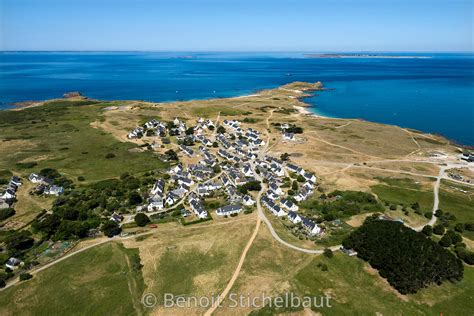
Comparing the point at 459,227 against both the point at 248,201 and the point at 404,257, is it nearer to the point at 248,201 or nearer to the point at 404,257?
the point at 404,257

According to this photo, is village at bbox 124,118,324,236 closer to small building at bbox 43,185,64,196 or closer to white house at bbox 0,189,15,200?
small building at bbox 43,185,64,196

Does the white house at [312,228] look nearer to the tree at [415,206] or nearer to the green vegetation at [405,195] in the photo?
the green vegetation at [405,195]

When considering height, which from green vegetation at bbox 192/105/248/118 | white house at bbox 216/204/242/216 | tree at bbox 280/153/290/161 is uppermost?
green vegetation at bbox 192/105/248/118

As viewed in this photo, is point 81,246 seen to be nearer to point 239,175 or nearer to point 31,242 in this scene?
point 31,242

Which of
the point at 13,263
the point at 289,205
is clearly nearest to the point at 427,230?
the point at 289,205

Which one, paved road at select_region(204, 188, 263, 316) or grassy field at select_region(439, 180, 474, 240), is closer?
paved road at select_region(204, 188, 263, 316)

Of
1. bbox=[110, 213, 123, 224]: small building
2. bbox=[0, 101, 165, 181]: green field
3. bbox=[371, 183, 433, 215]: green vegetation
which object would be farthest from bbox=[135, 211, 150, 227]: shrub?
bbox=[371, 183, 433, 215]: green vegetation
